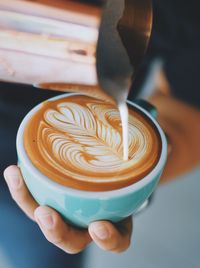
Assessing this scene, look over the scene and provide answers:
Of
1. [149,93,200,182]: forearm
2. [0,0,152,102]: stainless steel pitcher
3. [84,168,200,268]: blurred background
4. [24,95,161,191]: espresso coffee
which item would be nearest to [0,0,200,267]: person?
[149,93,200,182]: forearm

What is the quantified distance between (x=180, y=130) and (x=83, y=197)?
19.4 inches

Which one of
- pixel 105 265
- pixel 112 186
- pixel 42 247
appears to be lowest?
pixel 105 265

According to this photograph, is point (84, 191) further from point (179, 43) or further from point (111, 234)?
point (179, 43)

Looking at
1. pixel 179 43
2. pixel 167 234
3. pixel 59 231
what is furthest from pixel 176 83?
pixel 167 234

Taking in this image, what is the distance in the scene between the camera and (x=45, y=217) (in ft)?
1.93

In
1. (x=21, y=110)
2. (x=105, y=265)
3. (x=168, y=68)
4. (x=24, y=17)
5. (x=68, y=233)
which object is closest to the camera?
(x=24, y=17)

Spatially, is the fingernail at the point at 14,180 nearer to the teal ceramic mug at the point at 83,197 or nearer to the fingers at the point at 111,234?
the teal ceramic mug at the point at 83,197

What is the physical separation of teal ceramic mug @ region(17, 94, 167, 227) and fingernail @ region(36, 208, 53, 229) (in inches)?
0.5

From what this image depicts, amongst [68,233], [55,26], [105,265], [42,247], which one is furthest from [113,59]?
[105,265]

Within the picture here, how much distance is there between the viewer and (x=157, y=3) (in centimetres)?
95

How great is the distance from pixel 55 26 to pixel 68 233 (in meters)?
0.30

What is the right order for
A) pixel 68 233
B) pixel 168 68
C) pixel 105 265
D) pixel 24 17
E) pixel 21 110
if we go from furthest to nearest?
pixel 105 265 < pixel 168 68 < pixel 21 110 < pixel 68 233 < pixel 24 17

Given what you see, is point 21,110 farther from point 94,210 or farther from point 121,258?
point 121,258

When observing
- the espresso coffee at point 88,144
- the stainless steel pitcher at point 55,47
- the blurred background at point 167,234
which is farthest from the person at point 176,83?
the blurred background at point 167,234
